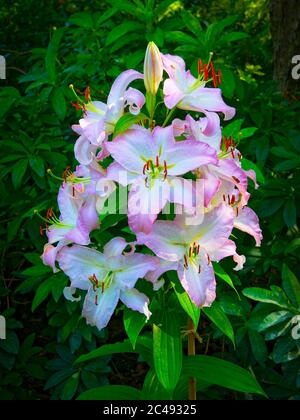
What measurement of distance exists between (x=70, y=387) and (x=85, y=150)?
998 millimetres

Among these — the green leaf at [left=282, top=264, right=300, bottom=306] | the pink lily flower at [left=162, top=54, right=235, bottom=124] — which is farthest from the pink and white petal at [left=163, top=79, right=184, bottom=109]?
the green leaf at [left=282, top=264, right=300, bottom=306]

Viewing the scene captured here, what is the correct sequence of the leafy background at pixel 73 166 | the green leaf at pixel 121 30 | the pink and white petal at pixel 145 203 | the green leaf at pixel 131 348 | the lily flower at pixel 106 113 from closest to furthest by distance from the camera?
the pink and white petal at pixel 145 203, the lily flower at pixel 106 113, the green leaf at pixel 131 348, the leafy background at pixel 73 166, the green leaf at pixel 121 30

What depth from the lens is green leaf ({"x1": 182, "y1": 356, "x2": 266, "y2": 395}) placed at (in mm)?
Result: 1396

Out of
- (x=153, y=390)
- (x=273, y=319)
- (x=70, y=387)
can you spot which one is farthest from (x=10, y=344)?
(x=273, y=319)

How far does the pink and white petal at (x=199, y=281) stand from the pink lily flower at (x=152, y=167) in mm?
141

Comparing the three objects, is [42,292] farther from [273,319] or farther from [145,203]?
[145,203]

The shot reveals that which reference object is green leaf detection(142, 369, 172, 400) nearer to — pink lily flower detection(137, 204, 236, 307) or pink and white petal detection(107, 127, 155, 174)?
pink lily flower detection(137, 204, 236, 307)

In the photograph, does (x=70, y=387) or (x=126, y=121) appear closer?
(x=126, y=121)

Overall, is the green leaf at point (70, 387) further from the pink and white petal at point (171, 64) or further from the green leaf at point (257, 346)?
the pink and white petal at point (171, 64)

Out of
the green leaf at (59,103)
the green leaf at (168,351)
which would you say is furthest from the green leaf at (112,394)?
the green leaf at (59,103)

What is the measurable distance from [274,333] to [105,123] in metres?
Result: 0.83

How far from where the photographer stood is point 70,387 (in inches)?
78.7

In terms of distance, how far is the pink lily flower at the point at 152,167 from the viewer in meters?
1.11
